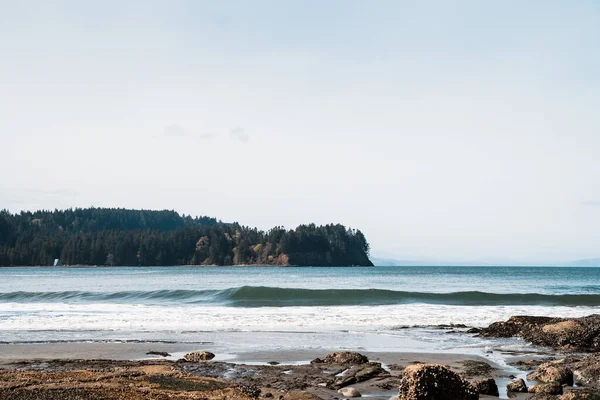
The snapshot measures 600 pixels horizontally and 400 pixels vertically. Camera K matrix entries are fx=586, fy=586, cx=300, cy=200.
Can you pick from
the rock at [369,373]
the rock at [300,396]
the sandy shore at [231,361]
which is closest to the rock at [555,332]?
the sandy shore at [231,361]

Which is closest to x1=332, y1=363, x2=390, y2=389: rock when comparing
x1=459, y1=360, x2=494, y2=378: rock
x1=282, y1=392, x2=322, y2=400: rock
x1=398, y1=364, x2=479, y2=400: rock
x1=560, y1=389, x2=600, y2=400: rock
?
x1=282, y1=392, x2=322, y2=400: rock

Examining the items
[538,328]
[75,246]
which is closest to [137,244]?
[75,246]

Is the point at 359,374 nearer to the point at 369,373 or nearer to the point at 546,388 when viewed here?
the point at 369,373

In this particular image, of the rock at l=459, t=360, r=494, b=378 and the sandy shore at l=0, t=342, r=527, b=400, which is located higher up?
the rock at l=459, t=360, r=494, b=378

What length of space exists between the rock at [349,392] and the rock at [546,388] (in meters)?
2.90

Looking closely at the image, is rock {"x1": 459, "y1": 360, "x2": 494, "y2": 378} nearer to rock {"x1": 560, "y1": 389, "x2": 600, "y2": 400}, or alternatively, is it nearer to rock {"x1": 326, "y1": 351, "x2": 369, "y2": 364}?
rock {"x1": 326, "y1": 351, "x2": 369, "y2": 364}

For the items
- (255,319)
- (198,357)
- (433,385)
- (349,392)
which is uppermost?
(433,385)

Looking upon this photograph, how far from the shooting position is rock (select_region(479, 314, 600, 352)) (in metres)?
15.5

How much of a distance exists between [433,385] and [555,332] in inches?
377

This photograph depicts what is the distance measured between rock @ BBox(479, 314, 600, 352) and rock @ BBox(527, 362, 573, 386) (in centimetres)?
515

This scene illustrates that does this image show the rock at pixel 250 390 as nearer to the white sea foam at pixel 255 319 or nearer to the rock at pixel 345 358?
the rock at pixel 345 358

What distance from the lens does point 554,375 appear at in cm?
1046

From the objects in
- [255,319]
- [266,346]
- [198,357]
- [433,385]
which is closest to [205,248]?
[255,319]

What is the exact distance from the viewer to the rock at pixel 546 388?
9.55 m
